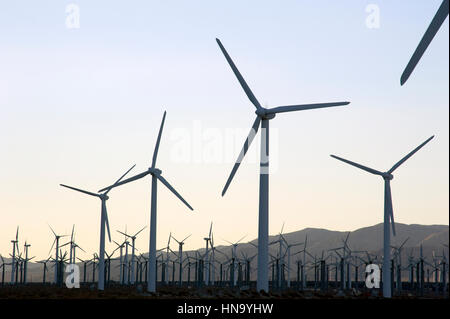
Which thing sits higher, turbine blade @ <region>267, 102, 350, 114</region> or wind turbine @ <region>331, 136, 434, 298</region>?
turbine blade @ <region>267, 102, 350, 114</region>

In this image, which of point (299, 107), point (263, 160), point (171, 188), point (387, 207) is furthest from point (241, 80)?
point (387, 207)

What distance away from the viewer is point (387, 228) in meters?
83.4

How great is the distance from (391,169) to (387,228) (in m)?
8.90

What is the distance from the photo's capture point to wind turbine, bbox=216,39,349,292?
6425cm

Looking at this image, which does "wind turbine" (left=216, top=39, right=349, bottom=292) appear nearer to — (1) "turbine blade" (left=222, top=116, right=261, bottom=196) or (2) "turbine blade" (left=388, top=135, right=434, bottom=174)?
(1) "turbine blade" (left=222, top=116, right=261, bottom=196)

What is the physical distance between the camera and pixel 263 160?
66688 mm

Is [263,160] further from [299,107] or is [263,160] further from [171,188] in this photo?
[171,188]

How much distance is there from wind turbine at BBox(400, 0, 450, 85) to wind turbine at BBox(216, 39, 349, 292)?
27225 millimetres

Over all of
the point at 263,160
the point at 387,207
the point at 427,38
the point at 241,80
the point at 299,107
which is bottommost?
the point at 387,207

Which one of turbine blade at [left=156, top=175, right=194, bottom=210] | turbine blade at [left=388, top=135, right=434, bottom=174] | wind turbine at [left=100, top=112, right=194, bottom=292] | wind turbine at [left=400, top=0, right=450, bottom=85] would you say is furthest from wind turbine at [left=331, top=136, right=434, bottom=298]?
wind turbine at [left=400, top=0, right=450, bottom=85]

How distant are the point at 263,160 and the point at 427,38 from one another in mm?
34033

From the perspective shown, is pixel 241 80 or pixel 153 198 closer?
pixel 241 80
